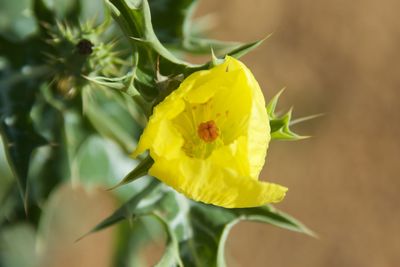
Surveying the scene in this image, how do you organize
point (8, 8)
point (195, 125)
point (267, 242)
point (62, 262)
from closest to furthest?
point (195, 125)
point (8, 8)
point (62, 262)
point (267, 242)

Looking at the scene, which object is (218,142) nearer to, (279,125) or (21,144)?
(279,125)

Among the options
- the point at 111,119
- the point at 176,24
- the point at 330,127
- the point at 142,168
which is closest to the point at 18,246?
the point at 111,119

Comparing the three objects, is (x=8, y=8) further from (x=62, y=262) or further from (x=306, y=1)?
(x=306, y=1)

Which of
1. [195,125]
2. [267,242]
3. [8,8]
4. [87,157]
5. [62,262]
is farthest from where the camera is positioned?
[267,242]

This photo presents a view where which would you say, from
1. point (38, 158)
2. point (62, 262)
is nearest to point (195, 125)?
point (38, 158)

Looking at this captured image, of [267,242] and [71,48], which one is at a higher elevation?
[71,48]

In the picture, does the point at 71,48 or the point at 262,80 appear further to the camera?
the point at 262,80

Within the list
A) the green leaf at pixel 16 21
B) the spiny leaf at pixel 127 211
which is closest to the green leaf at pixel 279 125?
the spiny leaf at pixel 127 211

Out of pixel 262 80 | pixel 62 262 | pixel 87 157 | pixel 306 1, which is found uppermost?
pixel 87 157
